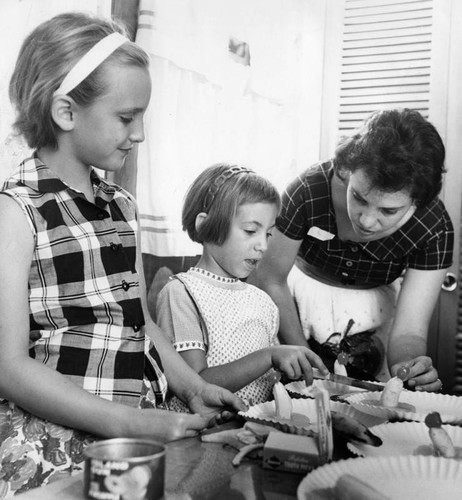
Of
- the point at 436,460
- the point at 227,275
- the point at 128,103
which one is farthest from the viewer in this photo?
the point at 227,275

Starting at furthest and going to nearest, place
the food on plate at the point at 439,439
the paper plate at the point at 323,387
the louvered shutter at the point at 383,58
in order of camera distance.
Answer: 1. the louvered shutter at the point at 383,58
2. the paper plate at the point at 323,387
3. the food on plate at the point at 439,439

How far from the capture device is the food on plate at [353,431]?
84 cm

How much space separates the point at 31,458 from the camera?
105cm

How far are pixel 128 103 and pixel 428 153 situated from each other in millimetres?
912

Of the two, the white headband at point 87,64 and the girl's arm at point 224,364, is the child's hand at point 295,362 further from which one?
the white headband at point 87,64

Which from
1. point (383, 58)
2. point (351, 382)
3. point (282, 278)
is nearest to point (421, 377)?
point (351, 382)

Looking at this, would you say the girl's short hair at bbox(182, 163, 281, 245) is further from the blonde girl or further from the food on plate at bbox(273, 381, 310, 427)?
the food on plate at bbox(273, 381, 310, 427)

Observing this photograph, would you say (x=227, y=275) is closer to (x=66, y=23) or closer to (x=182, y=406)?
(x=182, y=406)

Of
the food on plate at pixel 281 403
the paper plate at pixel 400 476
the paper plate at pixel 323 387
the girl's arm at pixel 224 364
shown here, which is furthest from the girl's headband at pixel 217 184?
the paper plate at pixel 400 476

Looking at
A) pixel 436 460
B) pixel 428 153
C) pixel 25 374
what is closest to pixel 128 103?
pixel 25 374

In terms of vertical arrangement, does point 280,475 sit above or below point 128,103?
below

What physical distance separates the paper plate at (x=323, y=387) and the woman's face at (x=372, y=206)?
0.59m

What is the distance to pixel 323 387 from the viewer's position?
4.26 feet

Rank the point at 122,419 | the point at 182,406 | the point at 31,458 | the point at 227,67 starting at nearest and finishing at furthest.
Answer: the point at 122,419 → the point at 31,458 → the point at 182,406 → the point at 227,67
